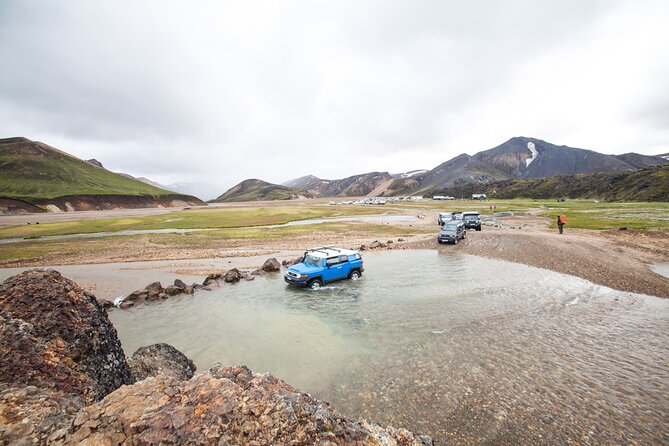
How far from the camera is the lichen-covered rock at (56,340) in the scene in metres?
7.00

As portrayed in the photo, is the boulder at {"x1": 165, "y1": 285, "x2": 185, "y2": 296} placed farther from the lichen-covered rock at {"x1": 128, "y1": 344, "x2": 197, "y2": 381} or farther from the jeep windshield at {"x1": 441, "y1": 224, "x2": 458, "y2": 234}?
the jeep windshield at {"x1": 441, "y1": 224, "x2": 458, "y2": 234}

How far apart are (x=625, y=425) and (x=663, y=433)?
83 centimetres

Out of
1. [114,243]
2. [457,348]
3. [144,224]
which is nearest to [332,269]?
[457,348]

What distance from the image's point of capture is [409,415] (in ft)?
31.6

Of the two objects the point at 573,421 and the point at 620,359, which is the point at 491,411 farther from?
the point at 620,359

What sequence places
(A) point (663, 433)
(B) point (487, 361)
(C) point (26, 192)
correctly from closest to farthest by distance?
(A) point (663, 433) → (B) point (487, 361) → (C) point (26, 192)

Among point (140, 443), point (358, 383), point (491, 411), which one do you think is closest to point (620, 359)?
point (491, 411)

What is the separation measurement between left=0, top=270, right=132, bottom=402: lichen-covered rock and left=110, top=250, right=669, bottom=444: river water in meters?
5.44

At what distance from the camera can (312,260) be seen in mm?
24594

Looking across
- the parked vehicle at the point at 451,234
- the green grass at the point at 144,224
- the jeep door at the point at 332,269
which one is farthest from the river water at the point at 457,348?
the green grass at the point at 144,224

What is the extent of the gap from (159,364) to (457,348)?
12.4 meters

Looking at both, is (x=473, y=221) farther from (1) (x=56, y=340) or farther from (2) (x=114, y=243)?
(2) (x=114, y=243)

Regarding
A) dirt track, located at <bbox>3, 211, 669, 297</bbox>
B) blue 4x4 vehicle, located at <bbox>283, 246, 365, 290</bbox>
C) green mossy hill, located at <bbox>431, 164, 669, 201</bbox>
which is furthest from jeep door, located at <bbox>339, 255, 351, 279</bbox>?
green mossy hill, located at <bbox>431, 164, 669, 201</bbox>

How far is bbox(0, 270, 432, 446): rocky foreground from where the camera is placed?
4.75 m
